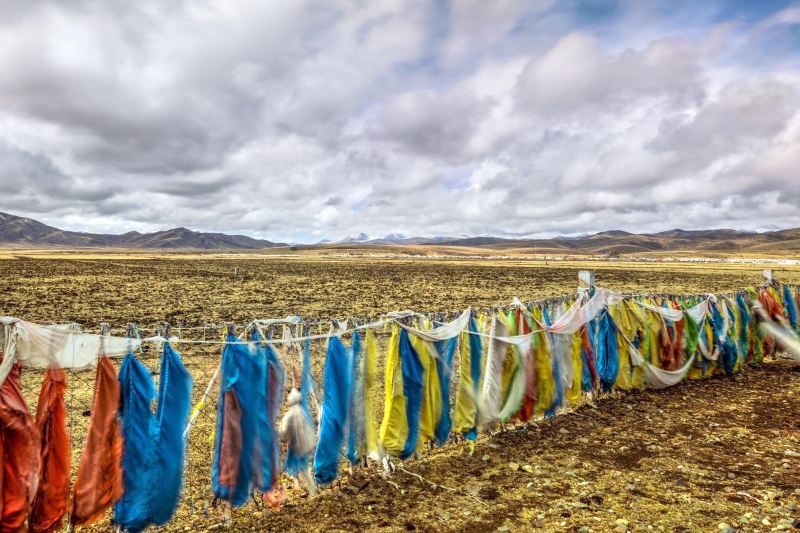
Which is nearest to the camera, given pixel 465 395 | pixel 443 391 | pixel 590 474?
pixel 590 474

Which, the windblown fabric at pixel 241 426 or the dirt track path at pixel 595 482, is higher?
the windblown fabric at pixel 241 426

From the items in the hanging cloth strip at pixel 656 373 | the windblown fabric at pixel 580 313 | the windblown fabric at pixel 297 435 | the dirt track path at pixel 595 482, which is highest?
the windblown fabric at pixel 580 313

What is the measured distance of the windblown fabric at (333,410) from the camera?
569cm

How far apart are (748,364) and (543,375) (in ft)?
25.6

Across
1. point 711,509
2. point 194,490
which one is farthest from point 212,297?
point 711,509

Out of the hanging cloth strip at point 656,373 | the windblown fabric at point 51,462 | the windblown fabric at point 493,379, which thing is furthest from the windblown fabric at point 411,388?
the hanging cloth strip at point 656,373

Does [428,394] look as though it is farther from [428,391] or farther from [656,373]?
[656,373]

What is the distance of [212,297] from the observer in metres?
29.2

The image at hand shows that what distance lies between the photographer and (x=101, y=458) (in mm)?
4449

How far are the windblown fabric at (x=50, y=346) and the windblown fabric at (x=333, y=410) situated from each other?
7.20ft

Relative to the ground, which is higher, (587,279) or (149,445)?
(587,279)

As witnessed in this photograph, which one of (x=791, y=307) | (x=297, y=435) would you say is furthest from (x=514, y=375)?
(x=791, y=307)

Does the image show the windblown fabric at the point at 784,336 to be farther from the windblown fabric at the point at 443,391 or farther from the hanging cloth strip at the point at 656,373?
the windblown fabric at the point at 443,391

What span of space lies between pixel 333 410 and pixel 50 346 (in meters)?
2.98
